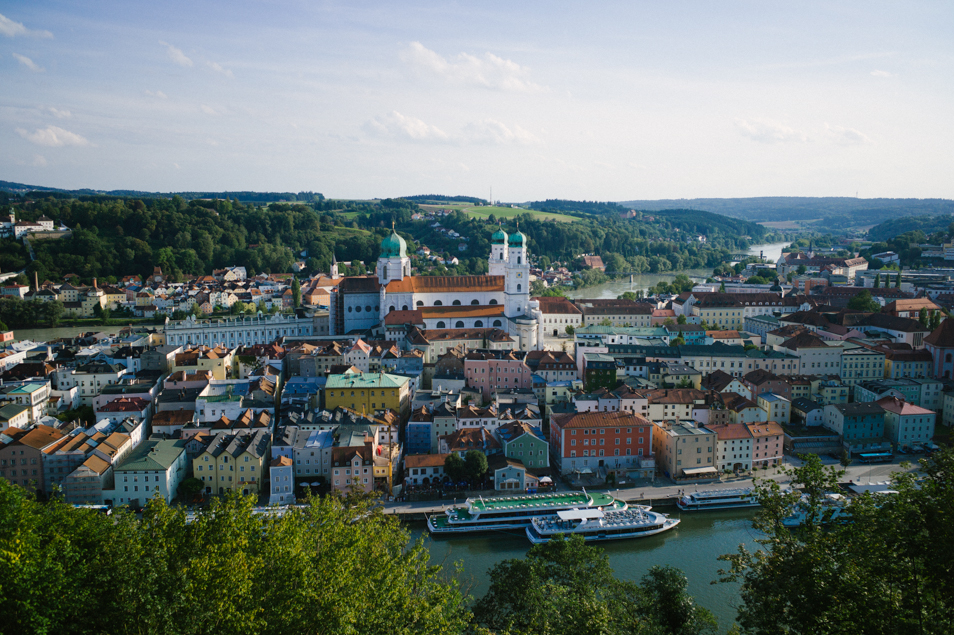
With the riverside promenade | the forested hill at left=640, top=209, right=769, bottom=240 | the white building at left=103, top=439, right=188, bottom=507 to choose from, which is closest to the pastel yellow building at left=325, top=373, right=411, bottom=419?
the riverside promenade

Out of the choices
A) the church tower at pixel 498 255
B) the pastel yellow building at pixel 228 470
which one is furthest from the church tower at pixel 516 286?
the pastel yellow building at pixel 228 470

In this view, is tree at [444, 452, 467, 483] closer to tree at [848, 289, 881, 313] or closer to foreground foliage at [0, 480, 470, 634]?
foreground foliage at [0, 480, 470, 634]

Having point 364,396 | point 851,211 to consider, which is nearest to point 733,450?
point 364,396

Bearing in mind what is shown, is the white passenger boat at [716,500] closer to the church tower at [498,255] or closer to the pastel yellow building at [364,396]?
the pastel yellow building at [364,396]

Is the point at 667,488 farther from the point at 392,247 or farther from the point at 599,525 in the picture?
the point at 392,247

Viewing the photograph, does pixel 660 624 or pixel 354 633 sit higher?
pixel 354 633

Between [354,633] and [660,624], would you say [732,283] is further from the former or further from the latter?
[354,633]

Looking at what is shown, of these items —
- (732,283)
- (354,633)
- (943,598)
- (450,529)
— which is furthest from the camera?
(732,283)

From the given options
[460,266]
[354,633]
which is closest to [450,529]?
[354,633]
